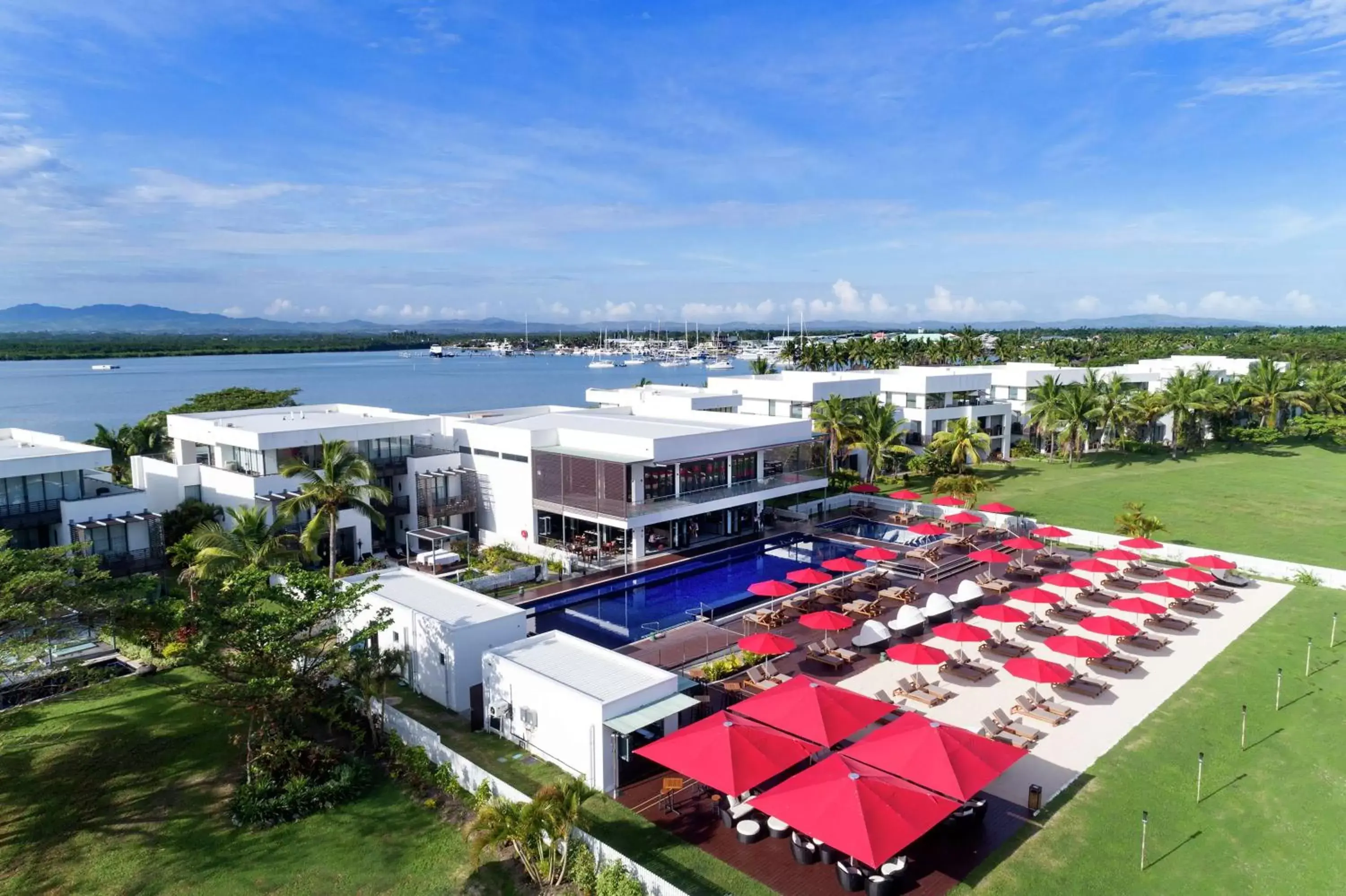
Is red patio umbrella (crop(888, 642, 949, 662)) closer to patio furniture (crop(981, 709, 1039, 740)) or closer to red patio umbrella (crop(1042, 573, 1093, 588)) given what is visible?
patio furniture (crop(981, 709, 1039, 740))

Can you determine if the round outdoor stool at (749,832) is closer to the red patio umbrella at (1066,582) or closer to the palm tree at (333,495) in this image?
the palm tree at (333,495)

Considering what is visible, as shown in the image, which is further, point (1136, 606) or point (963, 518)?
point (963, 518)

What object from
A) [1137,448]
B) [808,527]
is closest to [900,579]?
[808,527]

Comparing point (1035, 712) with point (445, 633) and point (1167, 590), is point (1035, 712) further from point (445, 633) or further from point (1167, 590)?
point (445, 633)

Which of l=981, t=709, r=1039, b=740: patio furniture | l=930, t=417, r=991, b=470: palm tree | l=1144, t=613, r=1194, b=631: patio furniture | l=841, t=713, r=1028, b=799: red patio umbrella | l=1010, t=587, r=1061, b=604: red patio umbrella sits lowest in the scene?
l=1144, t=613, r=1194, b=631: patio furniture

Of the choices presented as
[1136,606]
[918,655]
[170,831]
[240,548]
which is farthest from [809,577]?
[170,831]

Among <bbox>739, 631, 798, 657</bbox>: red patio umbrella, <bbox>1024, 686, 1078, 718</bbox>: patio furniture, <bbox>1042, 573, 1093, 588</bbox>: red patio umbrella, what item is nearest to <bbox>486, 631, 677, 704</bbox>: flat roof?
<bbox>739, 631, 798, 657</bbox>: red patio umbrella
